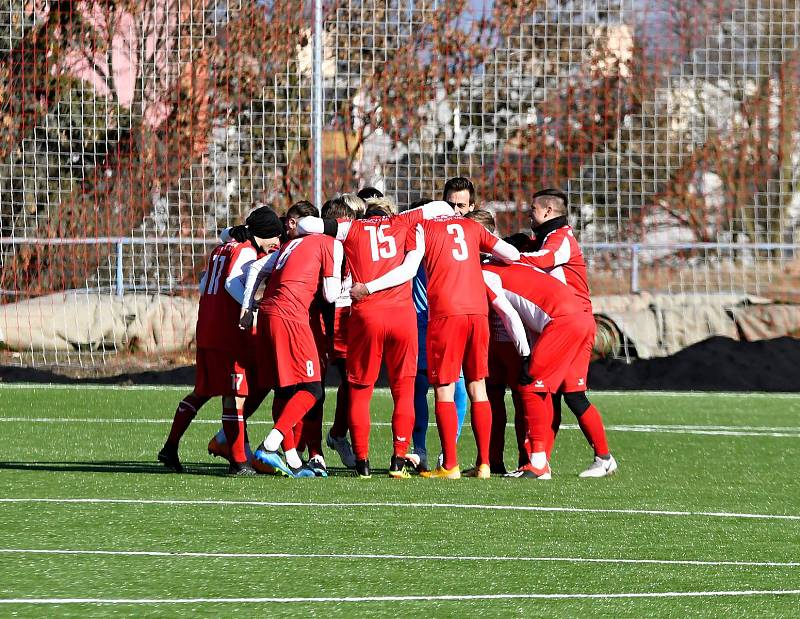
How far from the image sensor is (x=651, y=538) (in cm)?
634

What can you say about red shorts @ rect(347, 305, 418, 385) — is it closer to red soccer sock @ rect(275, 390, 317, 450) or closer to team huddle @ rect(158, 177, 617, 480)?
team huddle @ rect(158, 177, 617, 480)

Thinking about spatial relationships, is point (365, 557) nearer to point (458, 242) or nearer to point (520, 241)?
point (458, 242)

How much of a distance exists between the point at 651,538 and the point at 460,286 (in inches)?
98.1

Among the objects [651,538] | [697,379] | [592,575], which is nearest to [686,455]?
[651,538]

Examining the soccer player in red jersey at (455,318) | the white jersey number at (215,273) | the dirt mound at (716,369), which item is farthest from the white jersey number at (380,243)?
the dirt mound at (716,369)

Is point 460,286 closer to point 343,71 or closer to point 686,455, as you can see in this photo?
point 686,455

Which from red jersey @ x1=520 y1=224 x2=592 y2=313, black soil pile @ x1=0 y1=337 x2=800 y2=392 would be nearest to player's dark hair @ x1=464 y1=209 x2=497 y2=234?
red jersey @ x1=520 y1=224 x2=592 y2=313

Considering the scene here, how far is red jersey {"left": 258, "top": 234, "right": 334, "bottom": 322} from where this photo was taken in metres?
8.50

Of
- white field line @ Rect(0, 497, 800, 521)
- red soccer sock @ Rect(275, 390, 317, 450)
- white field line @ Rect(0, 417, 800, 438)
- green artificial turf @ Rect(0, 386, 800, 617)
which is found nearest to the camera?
green artificial turf @ Rect(0, 386, 800, 617)

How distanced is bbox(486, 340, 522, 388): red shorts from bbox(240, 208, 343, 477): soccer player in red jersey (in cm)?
107

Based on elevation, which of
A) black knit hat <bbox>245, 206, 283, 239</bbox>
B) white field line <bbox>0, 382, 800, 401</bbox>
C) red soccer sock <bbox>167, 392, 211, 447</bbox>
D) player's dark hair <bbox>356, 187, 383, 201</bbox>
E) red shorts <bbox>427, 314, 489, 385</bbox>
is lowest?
white field line <bbox>0, 382, 800, 401</bbox>

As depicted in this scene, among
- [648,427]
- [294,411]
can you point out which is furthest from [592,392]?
[294,411]

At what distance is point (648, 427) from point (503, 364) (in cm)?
354

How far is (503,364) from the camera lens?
9.05 metres
